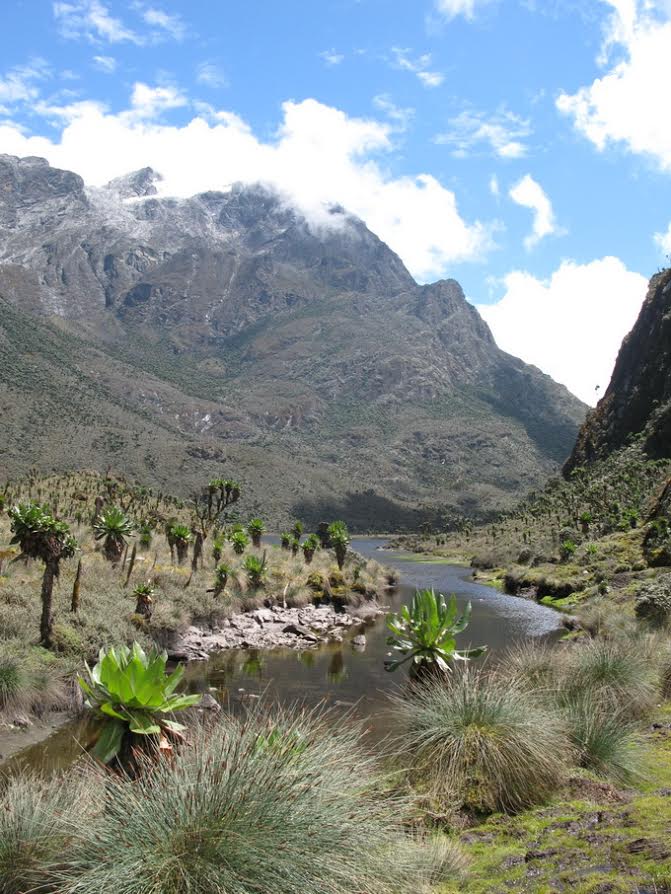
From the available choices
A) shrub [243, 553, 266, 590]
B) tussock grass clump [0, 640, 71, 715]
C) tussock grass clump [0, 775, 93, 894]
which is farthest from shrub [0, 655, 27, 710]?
shrub [243, 553, 266, 590]

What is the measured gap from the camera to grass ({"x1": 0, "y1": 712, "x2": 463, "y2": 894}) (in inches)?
174

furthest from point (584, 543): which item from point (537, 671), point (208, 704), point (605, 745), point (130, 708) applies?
point (130, 708)

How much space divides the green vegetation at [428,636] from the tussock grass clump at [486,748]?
2.90 m

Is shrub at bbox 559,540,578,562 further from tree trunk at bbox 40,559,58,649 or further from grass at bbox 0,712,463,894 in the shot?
grass at bbox 0,712,463,894

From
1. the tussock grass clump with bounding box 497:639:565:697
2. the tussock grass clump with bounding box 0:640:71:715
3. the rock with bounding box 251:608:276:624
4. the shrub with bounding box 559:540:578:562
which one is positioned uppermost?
the tussock grass clump with bounding box 497:639:565:697

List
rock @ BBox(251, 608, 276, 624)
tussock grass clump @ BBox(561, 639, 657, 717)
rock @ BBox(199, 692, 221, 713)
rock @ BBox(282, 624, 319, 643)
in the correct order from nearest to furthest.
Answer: tussock grass clump @ BBox(561, 639, 657, 717), rock @ BBox(199, 692, 221, 713), rock @ BBox(282, 624, 319, 643), rock @ BBox(251, 608, 276, 624)

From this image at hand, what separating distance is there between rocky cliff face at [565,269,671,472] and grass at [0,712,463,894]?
102 m

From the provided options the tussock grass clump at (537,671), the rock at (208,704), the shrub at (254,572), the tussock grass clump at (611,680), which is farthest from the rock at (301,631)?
the tussock grass clump at (611,680)

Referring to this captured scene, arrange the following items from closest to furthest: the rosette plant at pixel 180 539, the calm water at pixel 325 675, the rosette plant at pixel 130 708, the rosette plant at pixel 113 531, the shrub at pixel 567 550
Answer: the rosette plant at pixel 130 708
the calm water at pixel 325 675
the rosette plant at pixel 113 531
the rosette plant at pixel 180 539
the shrub at pixel 567 550

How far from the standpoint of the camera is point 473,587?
226 ft

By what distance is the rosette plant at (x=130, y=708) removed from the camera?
22.8 ft

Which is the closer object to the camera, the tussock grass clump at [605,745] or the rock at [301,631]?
the tussock grass clump at [605,745]

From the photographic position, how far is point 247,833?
15.2 ft

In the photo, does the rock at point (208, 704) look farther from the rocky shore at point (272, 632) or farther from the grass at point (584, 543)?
the grass at point (584, 543)
